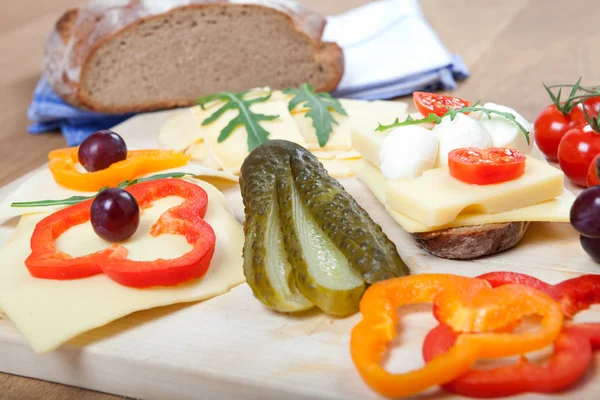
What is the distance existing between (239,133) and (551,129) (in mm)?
1400

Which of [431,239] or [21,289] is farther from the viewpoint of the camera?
[431,239]

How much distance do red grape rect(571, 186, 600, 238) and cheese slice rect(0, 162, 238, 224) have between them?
1.47 m

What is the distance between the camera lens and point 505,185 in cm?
223

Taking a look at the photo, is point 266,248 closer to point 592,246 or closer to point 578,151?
point 592,246

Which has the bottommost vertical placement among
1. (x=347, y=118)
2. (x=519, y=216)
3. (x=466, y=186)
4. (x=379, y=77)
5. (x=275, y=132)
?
(x=379, y=77)

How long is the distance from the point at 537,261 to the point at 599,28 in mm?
3177

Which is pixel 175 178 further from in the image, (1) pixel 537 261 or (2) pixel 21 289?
(1) pixel 537 261

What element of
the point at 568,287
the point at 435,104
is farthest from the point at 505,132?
the point at 568,287

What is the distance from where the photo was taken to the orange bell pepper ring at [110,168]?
2.92 meters

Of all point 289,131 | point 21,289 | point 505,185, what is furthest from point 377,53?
point 21,289

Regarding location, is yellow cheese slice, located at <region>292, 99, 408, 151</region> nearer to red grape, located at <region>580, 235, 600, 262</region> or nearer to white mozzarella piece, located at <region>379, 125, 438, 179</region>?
white mozzarella piece, located at <region>379, 125, 438, 179</region>

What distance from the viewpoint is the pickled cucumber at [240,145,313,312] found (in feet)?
6.57

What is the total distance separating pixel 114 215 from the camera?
2256mm

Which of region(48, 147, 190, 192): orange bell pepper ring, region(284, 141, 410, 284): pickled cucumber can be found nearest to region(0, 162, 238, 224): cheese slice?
→ region(48, 147, 190, 192): orange bell pepper ring
